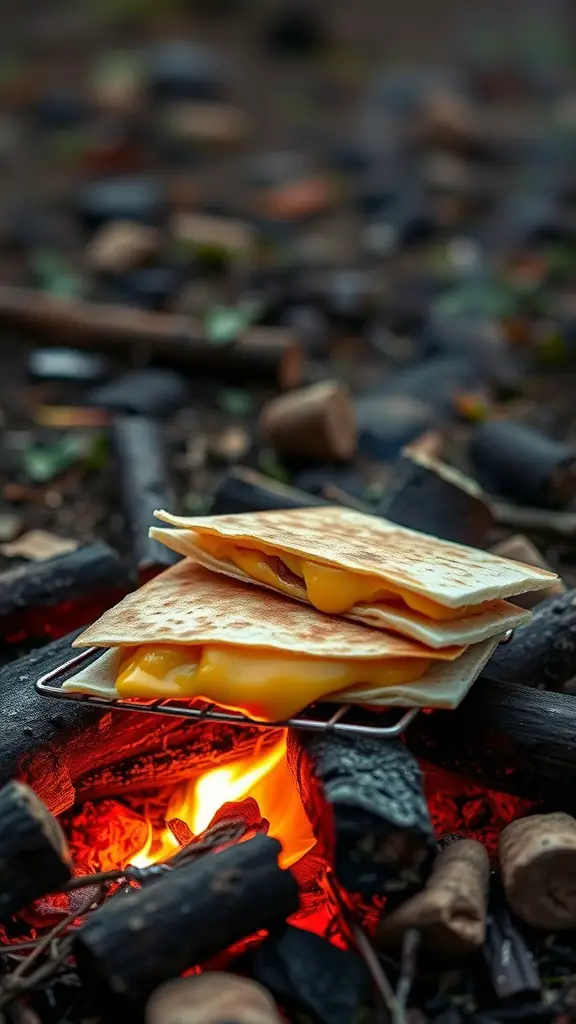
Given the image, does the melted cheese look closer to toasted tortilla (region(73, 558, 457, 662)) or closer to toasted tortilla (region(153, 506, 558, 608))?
toasted tortilla (region(73, 558, 457, 662))

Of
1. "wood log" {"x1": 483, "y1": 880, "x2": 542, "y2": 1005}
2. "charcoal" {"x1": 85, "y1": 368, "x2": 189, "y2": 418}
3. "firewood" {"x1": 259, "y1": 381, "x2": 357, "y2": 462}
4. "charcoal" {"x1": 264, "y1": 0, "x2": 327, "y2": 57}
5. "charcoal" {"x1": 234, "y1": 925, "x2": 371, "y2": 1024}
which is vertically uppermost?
"charcoal" {"x1": 264, "y1": 0, "x2": 327, "y2": 57}

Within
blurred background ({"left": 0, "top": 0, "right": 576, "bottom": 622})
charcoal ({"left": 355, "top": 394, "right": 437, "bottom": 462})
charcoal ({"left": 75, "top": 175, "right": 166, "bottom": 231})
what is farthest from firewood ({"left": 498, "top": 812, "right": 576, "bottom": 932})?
charcoal ({"left": 75, "top": 175, "right": 166, "bottom": 231})

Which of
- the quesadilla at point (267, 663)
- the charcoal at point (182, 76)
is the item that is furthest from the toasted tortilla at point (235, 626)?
the charcoal at point (182, 76)

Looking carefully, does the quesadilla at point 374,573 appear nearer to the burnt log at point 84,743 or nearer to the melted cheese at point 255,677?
the melted cheese at point 255,677

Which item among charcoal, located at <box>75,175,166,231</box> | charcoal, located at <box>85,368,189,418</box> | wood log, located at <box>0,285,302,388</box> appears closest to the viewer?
charcoal, located at <box>85,368,189,418</box>

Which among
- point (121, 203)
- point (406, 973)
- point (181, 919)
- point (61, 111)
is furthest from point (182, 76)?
point (406, 973)

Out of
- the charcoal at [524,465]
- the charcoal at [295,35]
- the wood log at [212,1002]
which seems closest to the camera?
the wood log at [212,1002]
